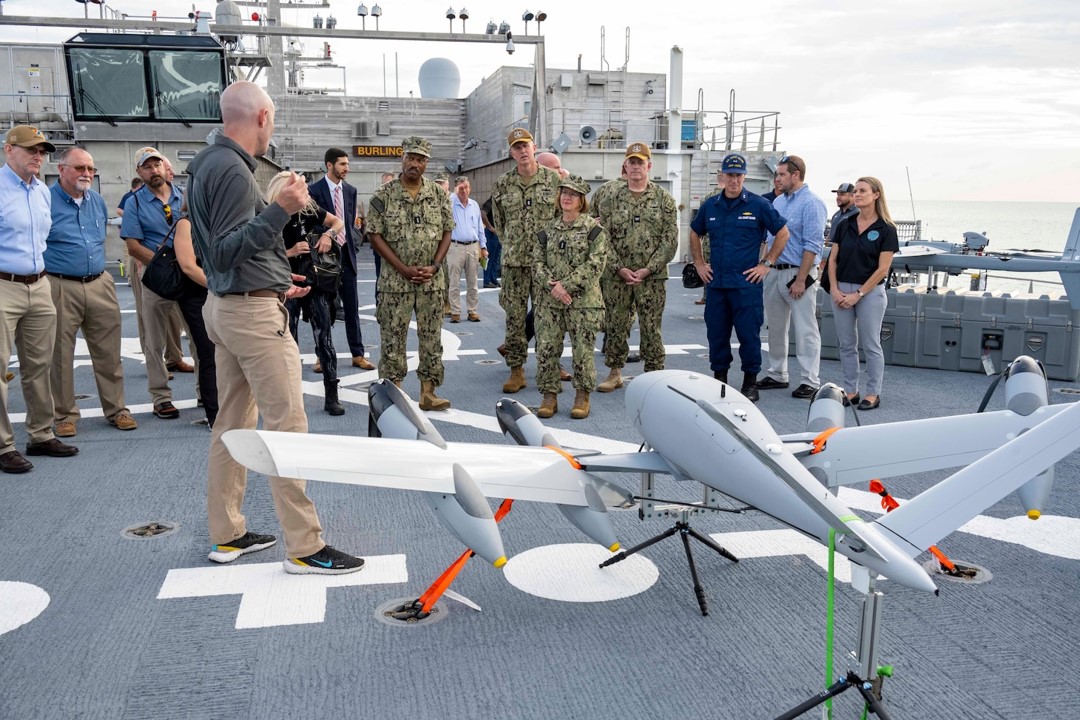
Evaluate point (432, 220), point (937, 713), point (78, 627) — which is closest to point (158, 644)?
point (78, 627)

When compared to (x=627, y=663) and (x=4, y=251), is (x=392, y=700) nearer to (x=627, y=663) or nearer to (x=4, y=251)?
(x=627, y=663)

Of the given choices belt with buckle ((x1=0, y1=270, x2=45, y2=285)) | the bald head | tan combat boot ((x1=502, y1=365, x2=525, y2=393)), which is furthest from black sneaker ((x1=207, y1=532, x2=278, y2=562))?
tan combat boot ((x1=502, y1=365, x2=525, y2=393))

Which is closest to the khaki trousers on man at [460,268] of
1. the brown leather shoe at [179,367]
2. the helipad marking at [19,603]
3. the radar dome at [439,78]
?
the brown leather shoe at [179,367]

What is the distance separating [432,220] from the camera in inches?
239

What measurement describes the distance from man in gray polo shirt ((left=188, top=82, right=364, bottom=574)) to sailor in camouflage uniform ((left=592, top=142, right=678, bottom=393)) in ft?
12.2

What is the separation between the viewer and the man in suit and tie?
757cm

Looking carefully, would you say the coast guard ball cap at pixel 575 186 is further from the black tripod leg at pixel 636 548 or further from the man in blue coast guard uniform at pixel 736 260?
the black tripod leg at pixel 636 548

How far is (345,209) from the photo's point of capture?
25.2ft

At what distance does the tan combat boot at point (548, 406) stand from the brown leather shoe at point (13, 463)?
3464 millimetres

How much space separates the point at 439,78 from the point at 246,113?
34982 millimetres

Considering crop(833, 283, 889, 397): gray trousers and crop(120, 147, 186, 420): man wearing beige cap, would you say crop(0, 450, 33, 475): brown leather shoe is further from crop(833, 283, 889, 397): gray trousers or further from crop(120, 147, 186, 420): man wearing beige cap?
crop(833, 283, 889, 397): gray trousers

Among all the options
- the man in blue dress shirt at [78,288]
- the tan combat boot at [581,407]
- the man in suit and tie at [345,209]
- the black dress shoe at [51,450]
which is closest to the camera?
the black dress shoe at [51,450]

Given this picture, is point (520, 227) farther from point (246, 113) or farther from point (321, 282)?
point (246, 113)

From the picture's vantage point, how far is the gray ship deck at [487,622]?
2.59 m
